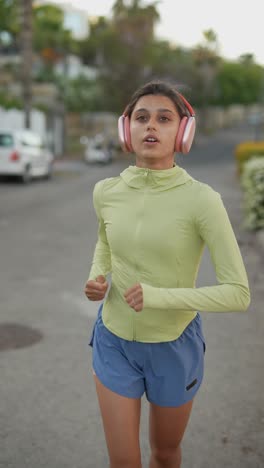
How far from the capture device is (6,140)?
20.8 metres

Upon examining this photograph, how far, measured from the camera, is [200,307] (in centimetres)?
229

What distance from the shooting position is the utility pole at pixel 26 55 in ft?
89.2

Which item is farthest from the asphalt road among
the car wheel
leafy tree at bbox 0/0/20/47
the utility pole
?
leafy tree at bbox 0/0/20/47

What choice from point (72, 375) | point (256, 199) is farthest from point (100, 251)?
point (256, 199)

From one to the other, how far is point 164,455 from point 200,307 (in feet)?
2.60

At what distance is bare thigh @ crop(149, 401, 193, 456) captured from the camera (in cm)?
255

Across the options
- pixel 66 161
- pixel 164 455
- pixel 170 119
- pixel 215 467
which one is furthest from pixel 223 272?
pixel 66 161

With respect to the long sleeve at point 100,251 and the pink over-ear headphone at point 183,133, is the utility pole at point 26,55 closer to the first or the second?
the long sleeve at point 100,251

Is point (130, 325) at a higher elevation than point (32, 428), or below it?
higher

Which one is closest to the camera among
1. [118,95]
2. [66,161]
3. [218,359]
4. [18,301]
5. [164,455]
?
Answer: [164,455]

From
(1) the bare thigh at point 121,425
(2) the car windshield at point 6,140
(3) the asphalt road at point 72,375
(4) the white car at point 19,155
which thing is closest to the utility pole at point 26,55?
(4) the white car at point 19,155

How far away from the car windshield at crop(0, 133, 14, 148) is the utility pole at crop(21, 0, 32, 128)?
6710 millimetres

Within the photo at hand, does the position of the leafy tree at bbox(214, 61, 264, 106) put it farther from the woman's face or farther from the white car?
the woman's face

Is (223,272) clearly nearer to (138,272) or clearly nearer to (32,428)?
(138,272)
